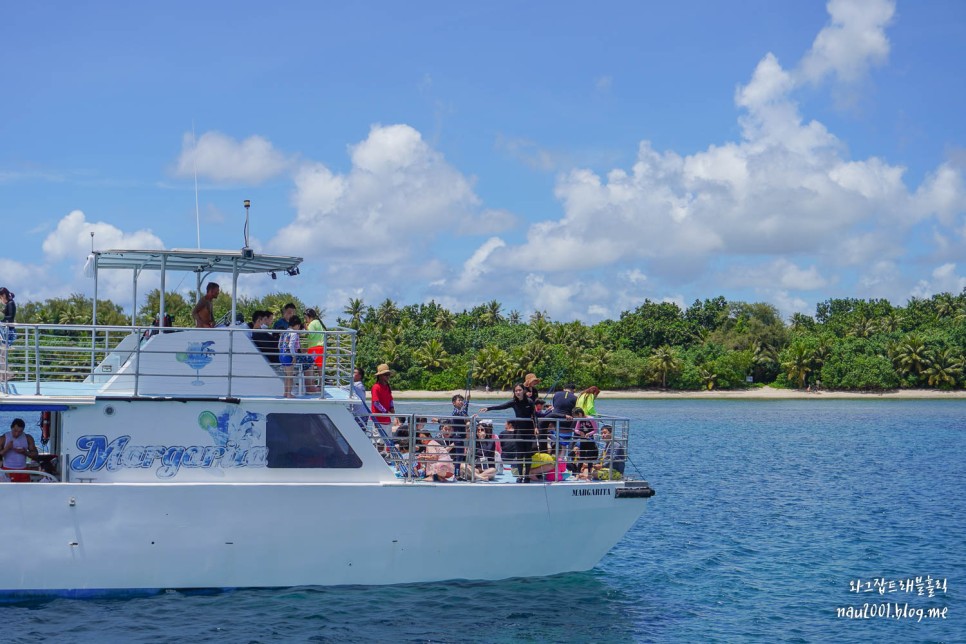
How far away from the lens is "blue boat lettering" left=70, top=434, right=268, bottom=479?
40.4ft

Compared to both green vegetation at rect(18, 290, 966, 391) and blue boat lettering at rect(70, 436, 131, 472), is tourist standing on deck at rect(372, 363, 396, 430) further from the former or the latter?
green vegetation at rect(18, 290, 966, 391)

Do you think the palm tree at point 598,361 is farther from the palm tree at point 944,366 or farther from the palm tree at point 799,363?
the palm tree at point 944,366

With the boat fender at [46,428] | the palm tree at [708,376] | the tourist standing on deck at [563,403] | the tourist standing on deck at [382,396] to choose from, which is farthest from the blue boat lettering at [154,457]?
the palm tree at [708,376]

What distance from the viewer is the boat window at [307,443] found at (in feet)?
41.7

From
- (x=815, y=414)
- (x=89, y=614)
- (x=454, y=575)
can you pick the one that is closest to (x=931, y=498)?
(x=454, y=575)

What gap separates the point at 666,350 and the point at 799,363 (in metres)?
11.6

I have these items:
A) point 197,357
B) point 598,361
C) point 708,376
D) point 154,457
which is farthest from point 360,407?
point 708,376

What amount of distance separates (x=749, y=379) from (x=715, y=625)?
256 ft

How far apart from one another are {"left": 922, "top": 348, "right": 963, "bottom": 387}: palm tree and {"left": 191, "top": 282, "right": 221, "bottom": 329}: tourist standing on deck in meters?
81.6

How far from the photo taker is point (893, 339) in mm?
87938

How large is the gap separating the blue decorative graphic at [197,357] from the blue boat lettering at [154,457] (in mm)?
936

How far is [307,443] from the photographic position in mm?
12773

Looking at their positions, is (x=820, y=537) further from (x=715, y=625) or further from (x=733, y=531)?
(x=715, y=625)

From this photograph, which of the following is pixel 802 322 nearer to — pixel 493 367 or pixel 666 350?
pixel 666 350
